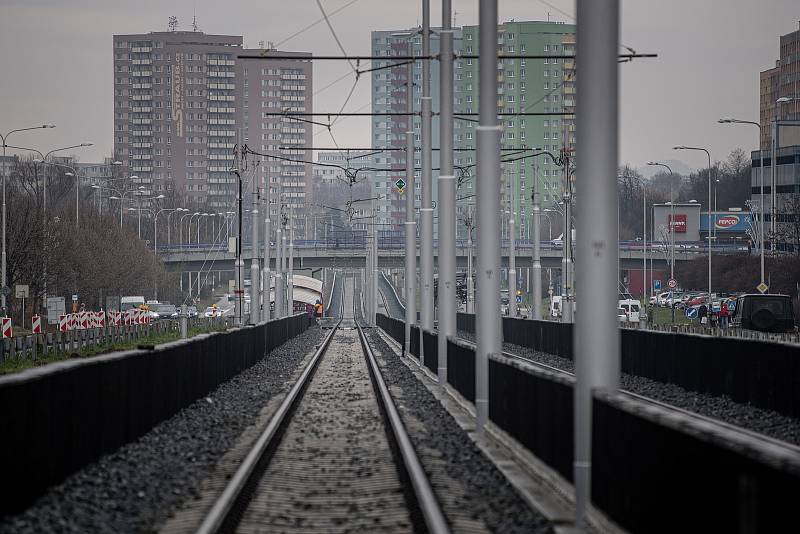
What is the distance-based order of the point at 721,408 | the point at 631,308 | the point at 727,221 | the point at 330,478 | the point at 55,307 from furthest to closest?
1. the point at 727,221
2. the point at 631,308
3. the point at 55,307
4. the point at 721,408
5. the point at 330,478

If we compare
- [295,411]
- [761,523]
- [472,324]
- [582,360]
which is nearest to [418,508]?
[582,360]

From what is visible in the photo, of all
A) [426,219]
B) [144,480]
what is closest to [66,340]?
[426,219]

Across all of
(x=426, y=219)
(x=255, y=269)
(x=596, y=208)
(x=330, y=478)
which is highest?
(x=426, y=219)

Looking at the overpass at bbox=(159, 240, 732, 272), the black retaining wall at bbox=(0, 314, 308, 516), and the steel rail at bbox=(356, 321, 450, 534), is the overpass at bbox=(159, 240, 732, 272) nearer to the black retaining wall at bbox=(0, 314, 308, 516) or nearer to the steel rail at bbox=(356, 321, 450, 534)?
the black retaining wall at bbox=(0, 314, 308, 516)

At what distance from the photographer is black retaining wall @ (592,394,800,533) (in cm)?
801

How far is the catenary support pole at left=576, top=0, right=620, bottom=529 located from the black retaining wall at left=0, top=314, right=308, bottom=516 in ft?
16.8

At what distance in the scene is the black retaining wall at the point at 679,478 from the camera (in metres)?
8.01

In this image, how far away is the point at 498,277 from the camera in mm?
22250

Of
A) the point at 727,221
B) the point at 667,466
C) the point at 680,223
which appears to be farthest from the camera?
the point at 727,221

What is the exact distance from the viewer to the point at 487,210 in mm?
21891

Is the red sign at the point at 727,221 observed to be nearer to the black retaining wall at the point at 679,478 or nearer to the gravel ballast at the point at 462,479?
the gravel ballast at the point at 462,479

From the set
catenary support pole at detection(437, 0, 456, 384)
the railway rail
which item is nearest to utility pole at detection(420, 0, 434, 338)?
catenary support pole at detection(437, 0, 456, 384)

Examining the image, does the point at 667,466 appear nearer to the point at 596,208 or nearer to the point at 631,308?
the point at 596,208

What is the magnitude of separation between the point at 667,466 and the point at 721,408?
16.3 m
